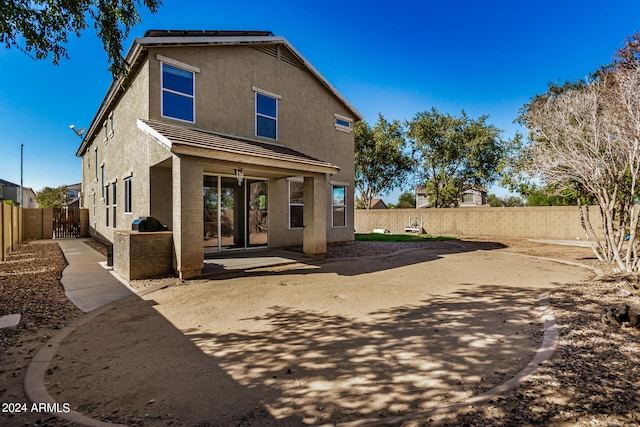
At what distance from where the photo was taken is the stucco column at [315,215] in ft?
32.8

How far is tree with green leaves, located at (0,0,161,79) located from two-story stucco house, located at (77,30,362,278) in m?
2.22

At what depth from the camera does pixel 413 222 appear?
80.3 ft

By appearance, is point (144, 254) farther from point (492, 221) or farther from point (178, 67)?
point (492, 221)

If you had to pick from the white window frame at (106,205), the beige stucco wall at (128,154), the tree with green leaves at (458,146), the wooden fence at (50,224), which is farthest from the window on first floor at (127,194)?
the tree with green leaves at (458,146)

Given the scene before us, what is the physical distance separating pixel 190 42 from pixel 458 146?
2392 cm

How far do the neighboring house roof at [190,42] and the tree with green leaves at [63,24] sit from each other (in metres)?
2.19

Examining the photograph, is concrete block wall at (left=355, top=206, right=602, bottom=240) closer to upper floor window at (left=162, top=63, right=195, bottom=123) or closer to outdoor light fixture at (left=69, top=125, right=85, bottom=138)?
upper floor window at (left=162, top=63, right=195, bottom=123)

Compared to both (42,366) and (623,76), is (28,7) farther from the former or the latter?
(623,76)

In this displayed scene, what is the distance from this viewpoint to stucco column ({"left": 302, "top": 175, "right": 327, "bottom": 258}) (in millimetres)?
9984

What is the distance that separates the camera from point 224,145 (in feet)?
27.2

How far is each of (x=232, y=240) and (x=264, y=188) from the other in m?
2.37

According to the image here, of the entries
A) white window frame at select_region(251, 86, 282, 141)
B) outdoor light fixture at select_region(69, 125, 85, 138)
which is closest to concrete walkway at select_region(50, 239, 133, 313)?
white window frame at select_region(251, 86, 282, 141)

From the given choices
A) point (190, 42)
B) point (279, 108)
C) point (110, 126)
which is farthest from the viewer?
point (110, 126)

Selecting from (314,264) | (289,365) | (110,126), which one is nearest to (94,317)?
(289,365)
